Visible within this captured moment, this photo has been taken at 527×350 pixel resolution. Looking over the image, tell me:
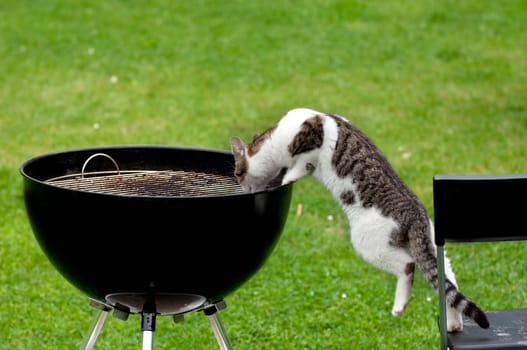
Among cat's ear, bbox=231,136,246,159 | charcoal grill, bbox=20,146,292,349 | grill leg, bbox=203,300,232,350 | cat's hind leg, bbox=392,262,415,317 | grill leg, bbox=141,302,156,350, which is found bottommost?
grill leg, bbox=203,300,232,350

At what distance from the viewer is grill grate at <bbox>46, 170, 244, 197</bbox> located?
3.30 meters

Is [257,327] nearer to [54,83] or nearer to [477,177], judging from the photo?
[477,177]

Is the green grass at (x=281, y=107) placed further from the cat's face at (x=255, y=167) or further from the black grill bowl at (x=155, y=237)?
the black grill bowl at (x=155, y=237)

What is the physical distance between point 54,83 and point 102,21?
5.28 ft

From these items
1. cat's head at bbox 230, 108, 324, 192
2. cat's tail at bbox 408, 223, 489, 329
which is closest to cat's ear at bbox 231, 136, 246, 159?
cat's head at bbox 230, 108, 324, 192

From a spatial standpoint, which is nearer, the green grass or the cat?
the cat

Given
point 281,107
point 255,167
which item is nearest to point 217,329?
point 255,167

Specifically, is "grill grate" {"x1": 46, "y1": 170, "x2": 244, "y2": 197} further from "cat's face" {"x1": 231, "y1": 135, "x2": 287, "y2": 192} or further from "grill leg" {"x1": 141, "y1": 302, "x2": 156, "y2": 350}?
"grill leg" {"x1": 141, "y1": 302, "x2": 156, "y2": 350}

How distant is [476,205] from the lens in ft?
8.63

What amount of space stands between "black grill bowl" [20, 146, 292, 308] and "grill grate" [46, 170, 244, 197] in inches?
16.8

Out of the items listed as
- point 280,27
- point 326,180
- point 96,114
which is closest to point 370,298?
point 326,180

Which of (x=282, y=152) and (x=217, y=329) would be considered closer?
(x=282, y=152)

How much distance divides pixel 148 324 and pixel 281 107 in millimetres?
4997

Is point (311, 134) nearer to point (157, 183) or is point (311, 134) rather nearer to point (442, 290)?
point (442, 290)
